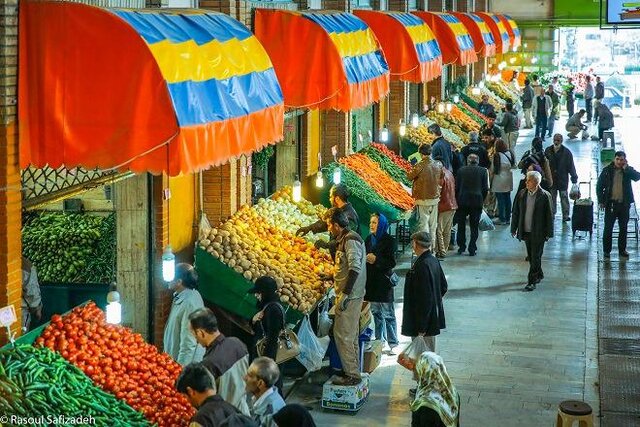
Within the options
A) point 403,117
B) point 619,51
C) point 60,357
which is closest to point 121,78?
point 60,357

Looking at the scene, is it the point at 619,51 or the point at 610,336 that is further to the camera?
the point at 619,51

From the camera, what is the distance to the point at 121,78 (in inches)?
316

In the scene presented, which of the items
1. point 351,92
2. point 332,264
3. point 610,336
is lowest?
point 610,336

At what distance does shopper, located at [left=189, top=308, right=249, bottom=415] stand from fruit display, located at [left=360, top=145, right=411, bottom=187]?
1123 centimetres

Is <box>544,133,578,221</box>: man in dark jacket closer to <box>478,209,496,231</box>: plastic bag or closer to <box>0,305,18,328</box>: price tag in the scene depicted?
<box>478,209,496,231</box>: plastic bag

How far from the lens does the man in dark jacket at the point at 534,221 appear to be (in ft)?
52.4

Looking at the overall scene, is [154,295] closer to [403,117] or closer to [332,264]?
[332,264]

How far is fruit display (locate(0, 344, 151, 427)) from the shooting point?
25.6 feet

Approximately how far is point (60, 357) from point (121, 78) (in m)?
2.26

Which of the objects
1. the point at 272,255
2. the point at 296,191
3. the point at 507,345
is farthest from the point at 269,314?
the point at 296,191

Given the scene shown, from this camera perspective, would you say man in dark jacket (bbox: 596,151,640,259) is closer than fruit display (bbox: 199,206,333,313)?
No

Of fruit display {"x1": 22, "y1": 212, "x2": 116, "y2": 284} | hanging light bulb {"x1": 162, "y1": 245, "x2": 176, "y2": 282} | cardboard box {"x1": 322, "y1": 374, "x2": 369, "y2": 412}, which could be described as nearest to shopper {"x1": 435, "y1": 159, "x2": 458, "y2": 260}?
cardboard box {"x1": 322, "y1": 374, "x2": 369, "y2": 412}

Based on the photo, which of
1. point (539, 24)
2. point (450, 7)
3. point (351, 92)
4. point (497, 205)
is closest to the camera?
point (351, 92)

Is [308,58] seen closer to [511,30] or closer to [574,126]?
[574,126]
